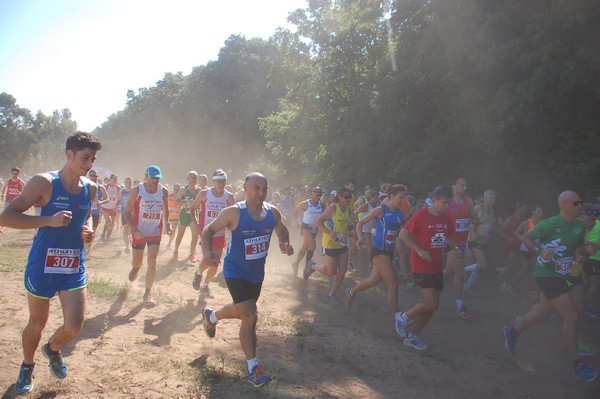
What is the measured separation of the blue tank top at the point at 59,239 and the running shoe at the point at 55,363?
81 centimetres

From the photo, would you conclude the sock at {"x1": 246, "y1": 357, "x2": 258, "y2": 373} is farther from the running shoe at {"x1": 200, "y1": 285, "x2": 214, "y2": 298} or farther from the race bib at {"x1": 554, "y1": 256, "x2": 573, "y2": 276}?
the race bib at {"x1": 554, "y1": 256, "x2": 573, "y2": 276}

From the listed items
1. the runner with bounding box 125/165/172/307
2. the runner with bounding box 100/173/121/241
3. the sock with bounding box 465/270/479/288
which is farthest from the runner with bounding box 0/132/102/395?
the runner with bounding box 100/173/121/241

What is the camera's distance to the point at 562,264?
5.63 metres

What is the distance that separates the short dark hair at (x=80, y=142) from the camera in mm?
3895

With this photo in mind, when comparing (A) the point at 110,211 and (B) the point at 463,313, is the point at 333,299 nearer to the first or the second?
(B) the point at 463,313

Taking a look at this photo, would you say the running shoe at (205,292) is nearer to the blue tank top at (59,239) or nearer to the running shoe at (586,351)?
the blue tank top at (59,239)

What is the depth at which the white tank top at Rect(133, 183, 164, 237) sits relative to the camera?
7051mm

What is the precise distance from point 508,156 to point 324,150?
36.7 feet

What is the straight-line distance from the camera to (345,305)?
8.15 m

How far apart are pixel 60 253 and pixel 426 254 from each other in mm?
4367

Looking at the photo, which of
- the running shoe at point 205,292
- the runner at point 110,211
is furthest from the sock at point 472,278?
the runner at point 110,211

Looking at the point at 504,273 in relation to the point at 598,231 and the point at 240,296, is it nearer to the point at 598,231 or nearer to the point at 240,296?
the point at 598,231

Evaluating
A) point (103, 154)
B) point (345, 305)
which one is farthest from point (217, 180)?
point (103, 154)

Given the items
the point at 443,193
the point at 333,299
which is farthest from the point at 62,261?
the point at 333,299
